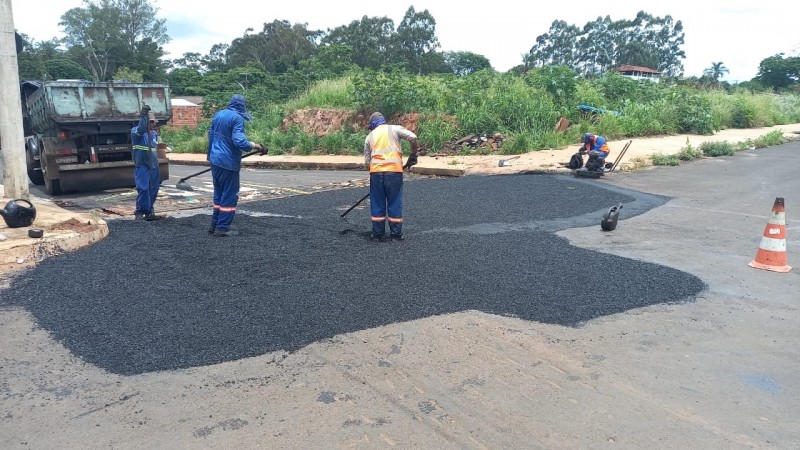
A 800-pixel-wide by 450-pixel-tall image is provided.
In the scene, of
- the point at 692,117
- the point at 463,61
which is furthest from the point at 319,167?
the point at 463,61

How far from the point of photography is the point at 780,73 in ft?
185

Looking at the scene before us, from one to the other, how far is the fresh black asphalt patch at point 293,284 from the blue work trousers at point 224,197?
278 millimetres

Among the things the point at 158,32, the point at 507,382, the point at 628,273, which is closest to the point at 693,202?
the point at 628,273

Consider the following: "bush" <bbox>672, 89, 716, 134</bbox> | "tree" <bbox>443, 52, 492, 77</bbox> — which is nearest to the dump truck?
"bush" <bbox>672, 89, 716, 134</bbox>

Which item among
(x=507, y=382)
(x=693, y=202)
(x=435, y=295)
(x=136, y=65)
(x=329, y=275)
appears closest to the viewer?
(x=507, y=382)

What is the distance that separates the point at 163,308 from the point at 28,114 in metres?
9.50

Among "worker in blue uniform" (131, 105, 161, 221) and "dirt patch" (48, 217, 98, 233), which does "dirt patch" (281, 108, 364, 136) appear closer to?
"worker in blue uniform" (131, 105, 161, 221)

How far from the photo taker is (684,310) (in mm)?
4613

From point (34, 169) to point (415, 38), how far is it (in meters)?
52.9

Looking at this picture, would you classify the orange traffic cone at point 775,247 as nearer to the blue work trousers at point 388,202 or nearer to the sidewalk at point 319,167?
the blue work trousers at point 388,202

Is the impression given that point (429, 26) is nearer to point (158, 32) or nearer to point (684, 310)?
point (158, 32)

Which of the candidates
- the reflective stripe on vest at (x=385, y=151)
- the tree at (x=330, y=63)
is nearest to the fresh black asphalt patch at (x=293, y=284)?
the reflective stripe on vest at (x=385, y=151)

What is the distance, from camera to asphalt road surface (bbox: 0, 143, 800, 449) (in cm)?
297

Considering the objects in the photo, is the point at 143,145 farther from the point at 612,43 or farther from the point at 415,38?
the point at 612,43
